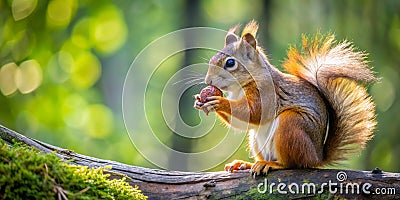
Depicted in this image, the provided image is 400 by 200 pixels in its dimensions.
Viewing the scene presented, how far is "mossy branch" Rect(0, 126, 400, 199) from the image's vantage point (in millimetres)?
2531

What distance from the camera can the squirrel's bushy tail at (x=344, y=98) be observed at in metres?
3.09

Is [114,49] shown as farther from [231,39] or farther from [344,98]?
[344,98]

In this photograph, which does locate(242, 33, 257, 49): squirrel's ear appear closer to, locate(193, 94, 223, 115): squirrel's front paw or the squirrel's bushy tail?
the squirrel's bushy tail

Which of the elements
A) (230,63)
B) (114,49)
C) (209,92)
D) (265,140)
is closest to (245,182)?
(265,140)

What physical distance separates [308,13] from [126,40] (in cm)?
370

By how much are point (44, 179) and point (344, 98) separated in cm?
176

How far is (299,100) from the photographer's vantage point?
3.11 metres

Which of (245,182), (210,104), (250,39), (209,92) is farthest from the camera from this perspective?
(250,39)

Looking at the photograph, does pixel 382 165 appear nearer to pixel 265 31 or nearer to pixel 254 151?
pixel 265 31

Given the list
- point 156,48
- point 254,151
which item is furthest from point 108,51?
point 254,151

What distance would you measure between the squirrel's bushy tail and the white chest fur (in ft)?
0.98

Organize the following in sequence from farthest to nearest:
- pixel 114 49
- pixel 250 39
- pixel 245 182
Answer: pixel 114 49 < pixel 250 39 < pixel 245 182

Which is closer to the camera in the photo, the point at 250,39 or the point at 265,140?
the point at 265,140

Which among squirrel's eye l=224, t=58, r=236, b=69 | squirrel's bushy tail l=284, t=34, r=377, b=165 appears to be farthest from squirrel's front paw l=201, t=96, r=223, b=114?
squirrel's bushy tail l=284, t=34, r=377, b=165
